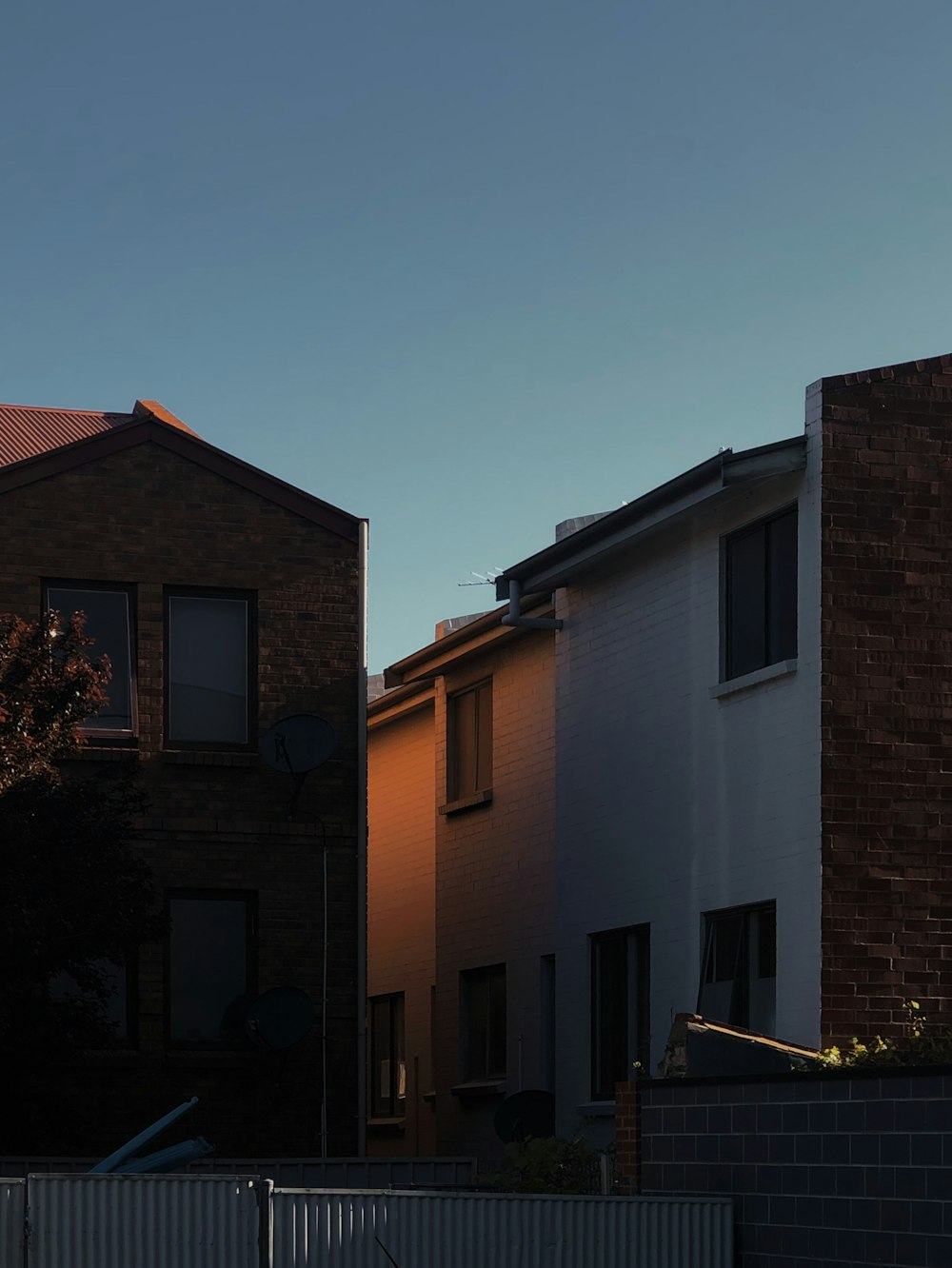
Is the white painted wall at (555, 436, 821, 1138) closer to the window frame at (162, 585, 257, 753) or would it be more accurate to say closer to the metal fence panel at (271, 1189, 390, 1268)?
the window frame at (162, 585, 257, 753)

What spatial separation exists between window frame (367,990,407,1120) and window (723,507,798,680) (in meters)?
11.0

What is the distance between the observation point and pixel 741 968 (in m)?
17.5

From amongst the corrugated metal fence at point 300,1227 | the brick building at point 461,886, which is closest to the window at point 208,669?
the brick building at point 461,886

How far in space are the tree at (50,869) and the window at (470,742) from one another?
259 inches

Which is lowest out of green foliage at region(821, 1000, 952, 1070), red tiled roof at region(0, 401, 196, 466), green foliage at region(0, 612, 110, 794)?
green foliage at region(821, 1000, 952, 1070)

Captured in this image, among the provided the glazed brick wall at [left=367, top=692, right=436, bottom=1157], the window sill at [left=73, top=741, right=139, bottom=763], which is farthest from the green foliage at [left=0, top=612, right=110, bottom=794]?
the glazed brick wall at [left=367, top=692, right=436, bottom=1157]

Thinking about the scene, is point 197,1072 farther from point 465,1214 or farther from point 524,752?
point 465,1214

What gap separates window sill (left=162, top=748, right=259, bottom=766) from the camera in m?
20.9

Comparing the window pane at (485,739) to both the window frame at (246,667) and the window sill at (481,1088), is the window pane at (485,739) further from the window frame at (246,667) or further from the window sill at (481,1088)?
the window frame at (246,667)

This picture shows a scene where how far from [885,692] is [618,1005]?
16.7ft

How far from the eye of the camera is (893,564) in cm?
1684

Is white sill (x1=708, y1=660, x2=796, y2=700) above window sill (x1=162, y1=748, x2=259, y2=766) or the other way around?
above

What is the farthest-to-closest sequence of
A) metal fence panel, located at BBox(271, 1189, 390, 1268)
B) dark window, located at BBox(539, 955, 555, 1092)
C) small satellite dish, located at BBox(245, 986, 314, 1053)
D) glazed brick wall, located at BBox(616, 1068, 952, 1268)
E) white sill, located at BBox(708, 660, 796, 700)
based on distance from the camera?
dark window, located at BBox(539, 955, 555, 1092)
small satellite dish, located at BBox(245, 986, 314, 1053)
white sill, located at BBox(708, 660, 796, 700)
metal fence panel, located at BBox(271, 1189, 390, 1268)
glazed brick wall, located at BBox(616, 1068, 952, 1268)

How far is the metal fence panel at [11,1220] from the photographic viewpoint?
37.0ft
